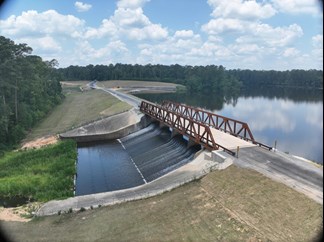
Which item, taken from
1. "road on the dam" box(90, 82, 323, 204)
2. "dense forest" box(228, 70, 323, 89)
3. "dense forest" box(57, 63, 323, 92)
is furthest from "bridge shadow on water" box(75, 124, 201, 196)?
"dense forest" box(57, 63, 323, 92)

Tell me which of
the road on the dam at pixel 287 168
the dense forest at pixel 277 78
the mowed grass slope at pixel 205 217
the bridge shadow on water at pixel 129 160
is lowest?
the bridge shadow on water at pixel 129 160

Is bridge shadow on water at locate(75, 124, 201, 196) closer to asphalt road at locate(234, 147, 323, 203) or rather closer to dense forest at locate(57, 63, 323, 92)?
asphalt road at locate(234, 147, 323, 203)

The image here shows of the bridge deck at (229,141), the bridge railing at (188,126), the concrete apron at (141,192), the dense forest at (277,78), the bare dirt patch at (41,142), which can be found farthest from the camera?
the dense forest at (277,78)

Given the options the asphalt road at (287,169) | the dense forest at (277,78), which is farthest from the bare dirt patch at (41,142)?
the dense forest at (277,78)

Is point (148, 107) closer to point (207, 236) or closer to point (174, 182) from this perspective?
point (174, 182)

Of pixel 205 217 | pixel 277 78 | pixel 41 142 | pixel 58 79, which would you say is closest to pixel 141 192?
pixel 205 217

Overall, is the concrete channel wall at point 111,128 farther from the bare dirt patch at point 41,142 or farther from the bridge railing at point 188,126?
the bridge railing at point 188,126
